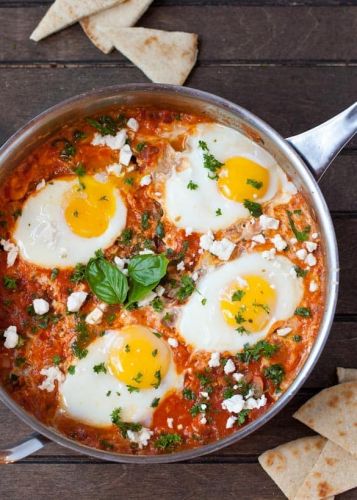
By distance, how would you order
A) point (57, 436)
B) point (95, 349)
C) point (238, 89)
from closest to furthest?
1. point (57, 436)
2. point (95, 349)
3. point (238, 89)

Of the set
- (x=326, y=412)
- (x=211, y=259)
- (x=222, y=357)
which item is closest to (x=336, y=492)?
(x=326, y=412)

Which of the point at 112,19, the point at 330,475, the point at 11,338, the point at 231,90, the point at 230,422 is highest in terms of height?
the point at 112,19

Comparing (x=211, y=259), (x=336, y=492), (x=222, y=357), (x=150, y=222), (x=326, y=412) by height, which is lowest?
(x=336, y=492)

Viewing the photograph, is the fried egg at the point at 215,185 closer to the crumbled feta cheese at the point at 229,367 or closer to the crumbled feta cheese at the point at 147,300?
the crumbled feta cheese at the point at 147,300

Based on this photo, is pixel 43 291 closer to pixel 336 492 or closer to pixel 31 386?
pixel 31 386

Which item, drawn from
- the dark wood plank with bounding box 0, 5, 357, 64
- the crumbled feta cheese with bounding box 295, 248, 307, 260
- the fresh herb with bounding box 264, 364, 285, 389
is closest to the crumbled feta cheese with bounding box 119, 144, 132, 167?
the dark wood plank with bounding box 0, 5, 357, 64

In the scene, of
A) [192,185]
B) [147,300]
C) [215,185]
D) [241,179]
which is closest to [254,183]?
[241,179]

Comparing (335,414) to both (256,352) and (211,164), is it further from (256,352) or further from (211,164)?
(211,164)

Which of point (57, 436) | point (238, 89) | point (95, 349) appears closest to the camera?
point (57, 436)
